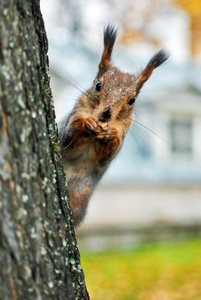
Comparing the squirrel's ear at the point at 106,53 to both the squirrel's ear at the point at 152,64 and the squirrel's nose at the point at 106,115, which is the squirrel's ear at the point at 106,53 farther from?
the squirrel's nose at the point at 106,115

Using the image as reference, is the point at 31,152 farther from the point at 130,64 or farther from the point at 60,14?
the point at 60,14

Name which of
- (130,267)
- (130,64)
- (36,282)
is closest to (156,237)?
(130,267)

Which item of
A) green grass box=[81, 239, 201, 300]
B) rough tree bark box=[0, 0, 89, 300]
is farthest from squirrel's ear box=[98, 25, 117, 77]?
green grass box=[81, 239, 201, 300]

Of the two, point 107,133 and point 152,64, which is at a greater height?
point 152,64

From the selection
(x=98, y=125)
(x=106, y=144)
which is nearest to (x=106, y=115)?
(x=98, y=125)

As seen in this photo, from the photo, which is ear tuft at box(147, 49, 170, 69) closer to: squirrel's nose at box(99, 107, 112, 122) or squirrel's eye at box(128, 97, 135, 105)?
squirrel's eye at box(128, 97, 135, 105)

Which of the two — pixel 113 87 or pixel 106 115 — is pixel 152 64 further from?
pixel 106 115

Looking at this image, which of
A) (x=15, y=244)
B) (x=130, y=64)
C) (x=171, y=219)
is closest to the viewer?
(x=15, y=244)
